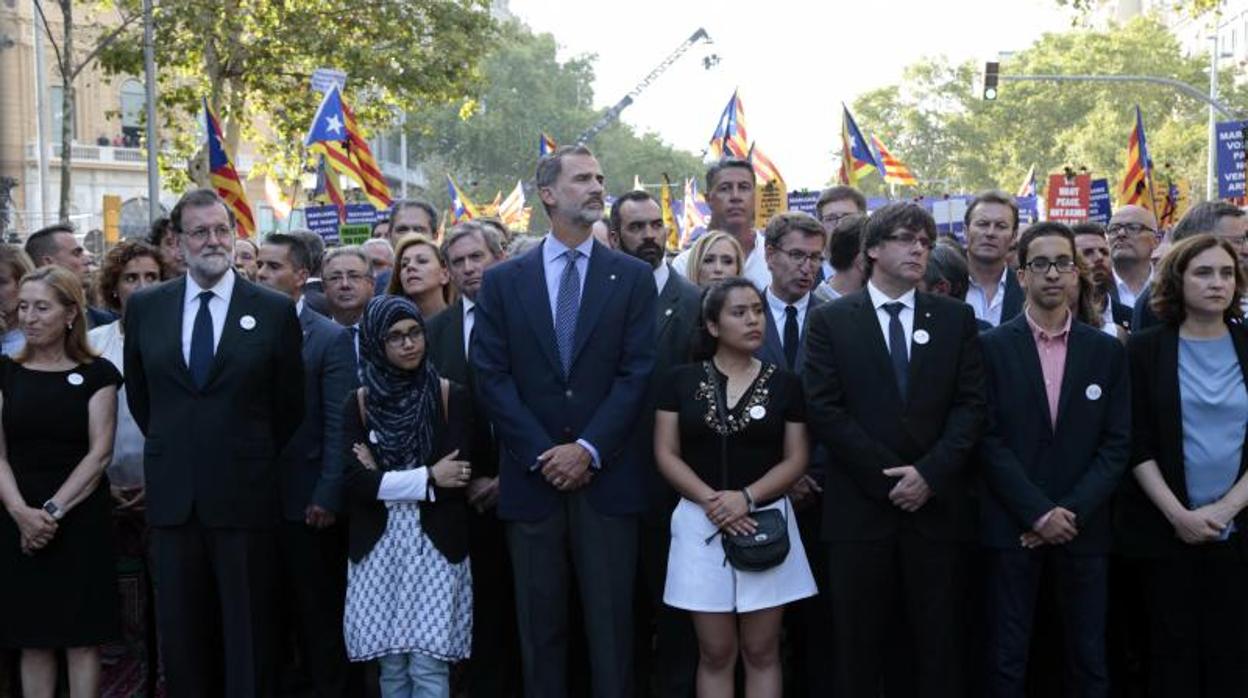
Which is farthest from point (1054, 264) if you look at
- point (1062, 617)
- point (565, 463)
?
point (565, 463)

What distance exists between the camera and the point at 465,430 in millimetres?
6602

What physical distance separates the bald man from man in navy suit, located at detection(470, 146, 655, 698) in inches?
173

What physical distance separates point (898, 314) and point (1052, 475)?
929 millimetres

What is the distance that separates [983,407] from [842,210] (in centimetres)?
349

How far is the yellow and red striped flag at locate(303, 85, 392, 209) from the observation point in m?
15.0

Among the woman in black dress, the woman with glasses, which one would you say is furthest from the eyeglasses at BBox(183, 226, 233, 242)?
the woman with glasses

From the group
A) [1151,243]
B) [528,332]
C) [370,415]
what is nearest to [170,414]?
[370,415]

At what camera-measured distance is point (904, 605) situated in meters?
6.33

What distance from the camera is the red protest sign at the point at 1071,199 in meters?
18.6

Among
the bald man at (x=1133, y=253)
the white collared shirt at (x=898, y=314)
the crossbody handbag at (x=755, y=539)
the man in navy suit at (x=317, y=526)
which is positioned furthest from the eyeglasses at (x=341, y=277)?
the bald man at (x=1133, y=253)

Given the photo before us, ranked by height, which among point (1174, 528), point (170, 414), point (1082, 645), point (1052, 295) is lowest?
point (1082, 645)

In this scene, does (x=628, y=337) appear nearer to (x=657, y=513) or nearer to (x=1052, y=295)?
(x=657, y=513)

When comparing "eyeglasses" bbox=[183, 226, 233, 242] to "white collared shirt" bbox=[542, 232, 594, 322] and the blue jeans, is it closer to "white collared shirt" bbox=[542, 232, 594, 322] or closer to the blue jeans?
"white collared shirt" bbox=[542, 232, 594, 322]

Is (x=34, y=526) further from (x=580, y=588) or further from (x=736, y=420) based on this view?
(x=736, y=420)
